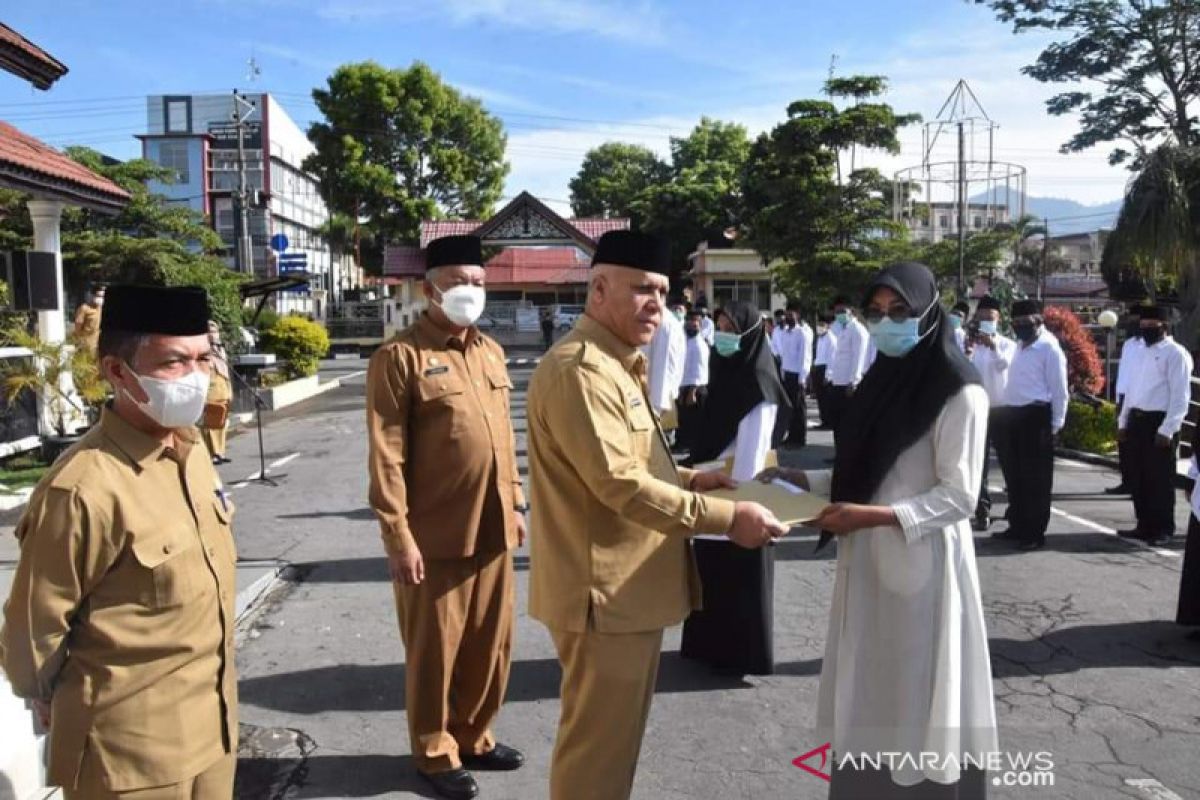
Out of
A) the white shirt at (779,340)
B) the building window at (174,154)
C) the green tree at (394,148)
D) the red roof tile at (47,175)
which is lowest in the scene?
the white shirt at (779,340)

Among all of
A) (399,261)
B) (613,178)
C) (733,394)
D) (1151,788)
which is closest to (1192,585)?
(1151,788)

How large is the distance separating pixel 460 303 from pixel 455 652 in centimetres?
137

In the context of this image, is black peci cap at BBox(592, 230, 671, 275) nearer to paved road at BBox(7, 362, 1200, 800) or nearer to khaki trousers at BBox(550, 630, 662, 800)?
khaki trousers at BBox(550, 630, 662, 800)

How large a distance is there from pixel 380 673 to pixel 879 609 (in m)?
2.83

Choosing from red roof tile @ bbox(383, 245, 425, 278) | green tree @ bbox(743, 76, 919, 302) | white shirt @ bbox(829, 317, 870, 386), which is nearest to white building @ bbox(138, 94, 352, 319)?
red roof tile @ bbox(383, 245, 425, 278)

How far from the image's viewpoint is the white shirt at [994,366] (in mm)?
8102

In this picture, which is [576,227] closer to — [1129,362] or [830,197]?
[830,197]

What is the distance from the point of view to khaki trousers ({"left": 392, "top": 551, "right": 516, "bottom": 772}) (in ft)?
11.7

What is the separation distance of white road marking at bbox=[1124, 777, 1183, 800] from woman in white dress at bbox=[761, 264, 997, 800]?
1102 millimetres

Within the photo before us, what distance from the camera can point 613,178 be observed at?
5459 cm

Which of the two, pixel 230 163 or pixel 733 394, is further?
pixel 230 163

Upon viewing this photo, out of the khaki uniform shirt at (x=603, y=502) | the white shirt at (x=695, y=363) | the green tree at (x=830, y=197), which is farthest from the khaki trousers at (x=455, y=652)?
the green tree at (x=830, y=197)

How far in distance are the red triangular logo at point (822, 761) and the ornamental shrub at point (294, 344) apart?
18.5 metres

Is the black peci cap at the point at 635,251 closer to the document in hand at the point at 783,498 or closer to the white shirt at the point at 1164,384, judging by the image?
A: the document in hand at the point at 783,498
